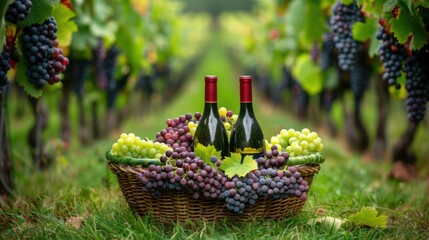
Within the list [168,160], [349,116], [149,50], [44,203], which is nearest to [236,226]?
[168,160]

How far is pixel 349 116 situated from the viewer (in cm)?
992

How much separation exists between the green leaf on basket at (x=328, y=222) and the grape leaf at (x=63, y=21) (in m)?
2.09

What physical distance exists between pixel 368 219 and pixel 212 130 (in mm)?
1026

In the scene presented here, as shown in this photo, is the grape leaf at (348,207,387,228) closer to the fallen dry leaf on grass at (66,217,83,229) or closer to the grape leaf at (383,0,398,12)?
the grape leaf at (383,0,398,12)

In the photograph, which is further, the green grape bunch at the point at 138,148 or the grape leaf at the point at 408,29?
the grape leaf at the point at 408,29

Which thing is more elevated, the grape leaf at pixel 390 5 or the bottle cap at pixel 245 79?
the grape leaf at pixel 390 5

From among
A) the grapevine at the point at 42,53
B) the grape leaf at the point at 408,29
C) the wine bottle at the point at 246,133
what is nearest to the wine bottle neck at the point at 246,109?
the wine bottle at the point at 246,133

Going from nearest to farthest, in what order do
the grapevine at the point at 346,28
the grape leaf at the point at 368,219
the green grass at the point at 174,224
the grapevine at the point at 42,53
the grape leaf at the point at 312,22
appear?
the green grass at the point at 174,224 → the grape leaf at the point at 368,219 → the grapevine at the point at 42,53 → the grapevine at the point at 346,28 → the grape leaf at the point at 312,22

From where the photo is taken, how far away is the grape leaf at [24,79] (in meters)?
3.96

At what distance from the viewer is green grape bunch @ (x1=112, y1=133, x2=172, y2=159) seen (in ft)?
11.7

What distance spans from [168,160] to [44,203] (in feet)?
3.37

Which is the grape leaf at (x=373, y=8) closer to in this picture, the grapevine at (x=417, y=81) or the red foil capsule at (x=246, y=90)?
the grapevine at (x=417, y=81)

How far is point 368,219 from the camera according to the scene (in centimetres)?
362

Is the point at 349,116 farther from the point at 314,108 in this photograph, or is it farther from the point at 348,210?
the point at 348,210
